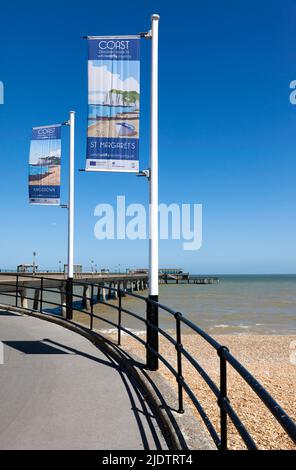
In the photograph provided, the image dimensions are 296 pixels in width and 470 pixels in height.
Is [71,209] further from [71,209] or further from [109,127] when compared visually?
[109,127]

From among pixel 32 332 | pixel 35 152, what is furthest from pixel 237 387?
pixel 35 152

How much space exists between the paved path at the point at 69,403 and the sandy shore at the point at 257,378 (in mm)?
1544

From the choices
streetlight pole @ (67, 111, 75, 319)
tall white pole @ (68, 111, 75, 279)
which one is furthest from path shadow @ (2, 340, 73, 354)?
tall white pole @ (68, 111, 75, 279)

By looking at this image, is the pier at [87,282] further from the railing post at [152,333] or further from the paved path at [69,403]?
the paved path at [69,403]

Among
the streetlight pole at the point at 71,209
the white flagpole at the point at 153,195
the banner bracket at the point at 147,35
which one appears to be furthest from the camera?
the streetlight pole at the point at 71,209

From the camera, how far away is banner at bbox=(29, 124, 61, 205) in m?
11.9

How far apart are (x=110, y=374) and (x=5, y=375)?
4.99 feet

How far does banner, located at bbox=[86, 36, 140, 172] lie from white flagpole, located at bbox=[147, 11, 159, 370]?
0.39 metres

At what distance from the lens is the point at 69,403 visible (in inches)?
181

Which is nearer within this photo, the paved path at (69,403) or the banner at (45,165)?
the paved path at (69,403)

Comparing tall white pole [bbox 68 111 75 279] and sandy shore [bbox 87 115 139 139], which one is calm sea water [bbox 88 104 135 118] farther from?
tall white pole [bbox 68 111 75 279]

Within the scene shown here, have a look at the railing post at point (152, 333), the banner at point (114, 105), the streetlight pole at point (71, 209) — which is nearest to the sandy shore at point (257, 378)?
the railing post at point (152, 333)

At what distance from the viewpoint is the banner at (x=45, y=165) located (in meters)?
11.9

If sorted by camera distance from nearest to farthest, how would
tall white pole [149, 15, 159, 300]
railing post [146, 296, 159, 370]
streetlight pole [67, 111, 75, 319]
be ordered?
1. railing post [146, 296, 159, 370]
2. tall white pole [149, 15, 159, 300]
3. streetlight pole [67, 111, 75, 319]
